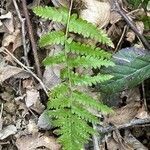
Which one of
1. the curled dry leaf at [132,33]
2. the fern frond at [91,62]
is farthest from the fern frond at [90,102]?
the curled dry leaf at [132,33]

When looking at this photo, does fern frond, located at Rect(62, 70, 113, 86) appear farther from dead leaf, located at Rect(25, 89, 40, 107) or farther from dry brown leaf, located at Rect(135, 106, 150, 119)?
dry brown leaf, located at Rect(135, 106, 150, 119)

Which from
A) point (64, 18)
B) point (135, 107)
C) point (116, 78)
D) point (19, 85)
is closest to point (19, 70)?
point (19, 85)

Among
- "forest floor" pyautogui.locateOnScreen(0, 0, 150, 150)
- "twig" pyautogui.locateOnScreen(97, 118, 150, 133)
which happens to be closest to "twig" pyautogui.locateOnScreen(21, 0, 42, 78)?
"forest floor" pyautogui.locateOnScreen(0, 0, 150, 150)

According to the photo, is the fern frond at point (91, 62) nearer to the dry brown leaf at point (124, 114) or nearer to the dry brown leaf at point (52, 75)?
the dry brown leaf at point (52, 75)

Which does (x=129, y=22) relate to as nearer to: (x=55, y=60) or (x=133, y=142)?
(x=55, y=60)

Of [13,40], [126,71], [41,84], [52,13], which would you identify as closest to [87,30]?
[52,13]

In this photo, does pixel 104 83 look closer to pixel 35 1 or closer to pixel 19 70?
pixel 19 70
